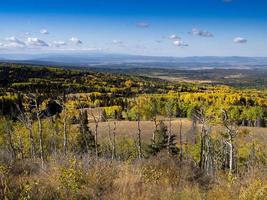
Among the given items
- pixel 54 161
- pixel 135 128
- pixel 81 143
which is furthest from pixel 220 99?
pixel 54 161

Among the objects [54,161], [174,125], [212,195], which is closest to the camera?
[212,195]

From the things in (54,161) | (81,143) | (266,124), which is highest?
(54,161)

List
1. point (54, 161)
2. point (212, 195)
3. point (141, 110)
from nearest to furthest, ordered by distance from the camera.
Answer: point (212, 195)
point (54, 161)
point (141, 110)

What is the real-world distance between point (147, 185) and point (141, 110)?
116756 mm

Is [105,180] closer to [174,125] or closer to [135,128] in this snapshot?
[135,128]

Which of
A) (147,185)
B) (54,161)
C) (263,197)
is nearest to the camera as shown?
(263,197)

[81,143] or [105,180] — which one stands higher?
[105,180]

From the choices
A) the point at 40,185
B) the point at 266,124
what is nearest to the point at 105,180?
the point at 40,185

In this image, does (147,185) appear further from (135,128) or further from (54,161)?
(135,128)

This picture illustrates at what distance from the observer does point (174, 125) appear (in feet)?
389

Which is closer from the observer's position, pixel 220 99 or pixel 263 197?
pixel 263 197

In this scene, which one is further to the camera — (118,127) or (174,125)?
(174,125)

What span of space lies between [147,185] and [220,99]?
15672 cm

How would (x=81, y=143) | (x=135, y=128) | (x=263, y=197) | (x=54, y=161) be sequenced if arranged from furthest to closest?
(x=135, y=128)
(x=81, y=143)
(x=54, y=161)
(x=263, y=197)
